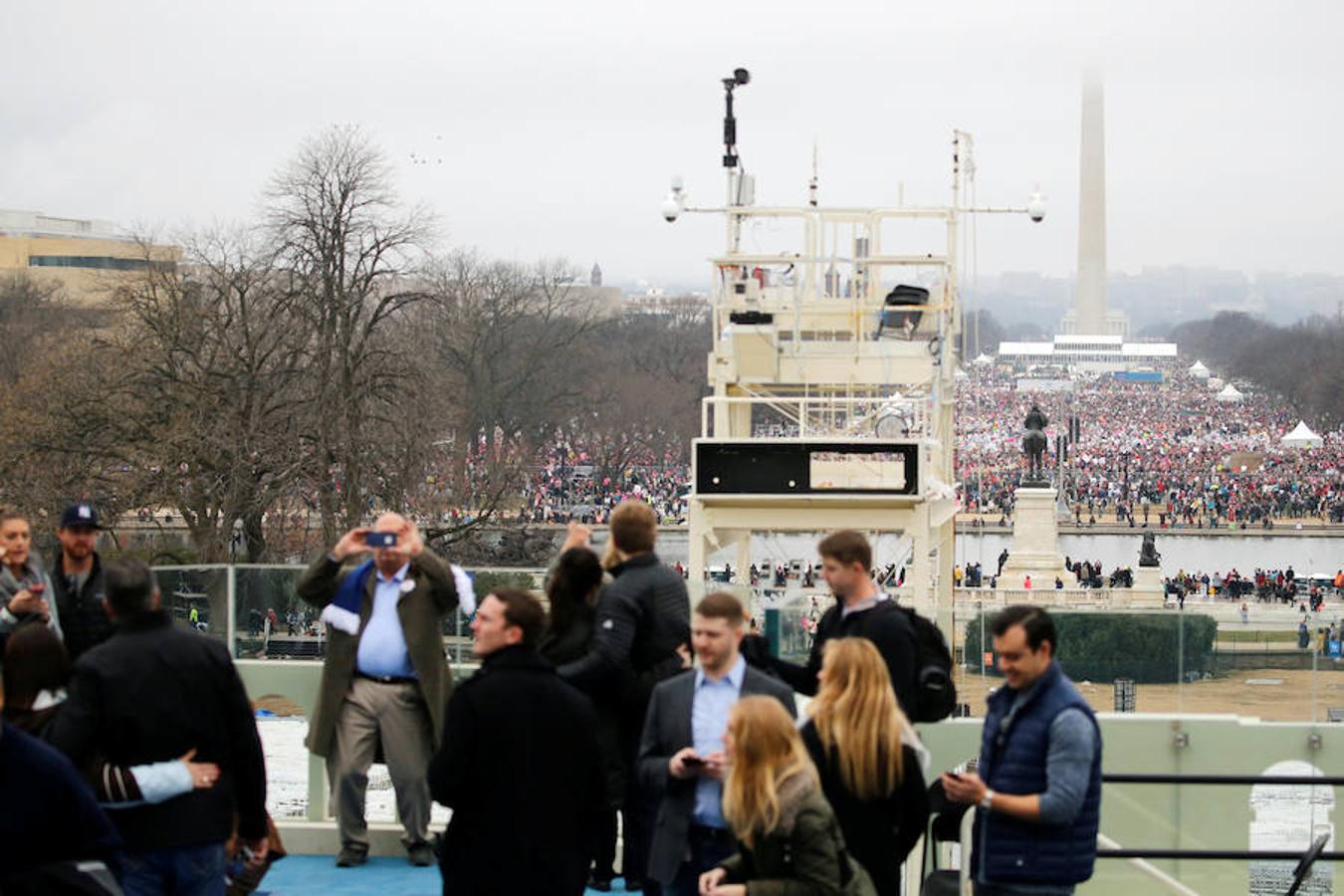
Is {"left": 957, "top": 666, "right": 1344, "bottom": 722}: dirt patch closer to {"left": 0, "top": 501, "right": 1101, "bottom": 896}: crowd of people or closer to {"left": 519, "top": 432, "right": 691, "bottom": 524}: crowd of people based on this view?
{"left": 0, "top": 501, "right": 1101, "bottom": 896}: crowd of people

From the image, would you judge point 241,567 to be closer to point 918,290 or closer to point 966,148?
point 918,290

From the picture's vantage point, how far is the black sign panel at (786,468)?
2669 centimetres

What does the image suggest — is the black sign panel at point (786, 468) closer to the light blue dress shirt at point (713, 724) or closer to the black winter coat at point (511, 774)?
the light blue dress shirt at point (713, 724)

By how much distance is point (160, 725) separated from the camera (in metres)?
8.16

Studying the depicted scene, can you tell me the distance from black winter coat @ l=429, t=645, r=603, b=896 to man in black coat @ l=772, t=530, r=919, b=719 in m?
1.32

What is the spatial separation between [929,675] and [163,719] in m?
2.91

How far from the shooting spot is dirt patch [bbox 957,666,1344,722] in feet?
41.5

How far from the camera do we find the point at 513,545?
7144 cm

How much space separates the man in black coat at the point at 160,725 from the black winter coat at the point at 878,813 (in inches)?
79.5

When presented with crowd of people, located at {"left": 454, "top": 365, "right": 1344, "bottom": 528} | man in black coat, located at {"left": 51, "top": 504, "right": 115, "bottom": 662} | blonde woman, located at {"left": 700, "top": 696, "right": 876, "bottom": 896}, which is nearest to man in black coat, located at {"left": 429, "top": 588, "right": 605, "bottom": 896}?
blonde woman, located at {"left": 700, "top": 696, "right": 876, "bottom": 896}

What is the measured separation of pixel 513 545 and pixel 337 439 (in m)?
22.3

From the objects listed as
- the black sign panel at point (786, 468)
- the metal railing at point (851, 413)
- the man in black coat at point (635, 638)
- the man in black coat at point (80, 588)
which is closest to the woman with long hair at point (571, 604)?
the man in black coat at point (635, 638)

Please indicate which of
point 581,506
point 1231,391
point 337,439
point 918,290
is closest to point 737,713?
point 918,290

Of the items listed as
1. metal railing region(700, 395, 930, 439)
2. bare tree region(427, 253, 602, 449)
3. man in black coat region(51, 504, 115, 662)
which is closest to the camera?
man in black coat region(51, 504, 115, 662)
